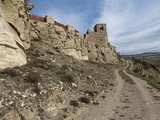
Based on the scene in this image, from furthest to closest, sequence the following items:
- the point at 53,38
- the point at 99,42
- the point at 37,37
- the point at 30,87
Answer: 1. the point at 99,42
2. the point at 53,38
3. the point at 37,37
4. the point at 30,87

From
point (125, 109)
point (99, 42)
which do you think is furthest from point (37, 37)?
point (99, 42)

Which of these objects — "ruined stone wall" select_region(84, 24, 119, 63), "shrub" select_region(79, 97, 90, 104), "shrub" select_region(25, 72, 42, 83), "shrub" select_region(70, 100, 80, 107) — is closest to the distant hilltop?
"ruined stone wall" select_region(84, 24, 119, 63)

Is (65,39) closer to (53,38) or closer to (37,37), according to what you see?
(53,38)

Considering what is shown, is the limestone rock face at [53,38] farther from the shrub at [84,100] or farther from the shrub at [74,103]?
the shrub at [74,103]

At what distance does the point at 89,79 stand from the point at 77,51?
2088 centimetres

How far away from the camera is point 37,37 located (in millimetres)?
30500

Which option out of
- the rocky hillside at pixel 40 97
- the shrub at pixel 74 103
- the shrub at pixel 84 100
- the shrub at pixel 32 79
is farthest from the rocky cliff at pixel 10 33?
the shrub at pixel 84 100

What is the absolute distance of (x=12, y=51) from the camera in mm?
15445

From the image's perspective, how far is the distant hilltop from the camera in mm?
15523

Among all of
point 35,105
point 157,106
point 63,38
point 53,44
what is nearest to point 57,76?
point 35,105

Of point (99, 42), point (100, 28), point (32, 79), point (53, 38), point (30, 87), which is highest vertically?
point (100, 28)

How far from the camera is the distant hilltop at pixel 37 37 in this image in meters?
15.5

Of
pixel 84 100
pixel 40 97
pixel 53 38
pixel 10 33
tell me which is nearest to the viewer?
pixel 40 97

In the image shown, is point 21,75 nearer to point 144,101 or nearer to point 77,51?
point 144,101
